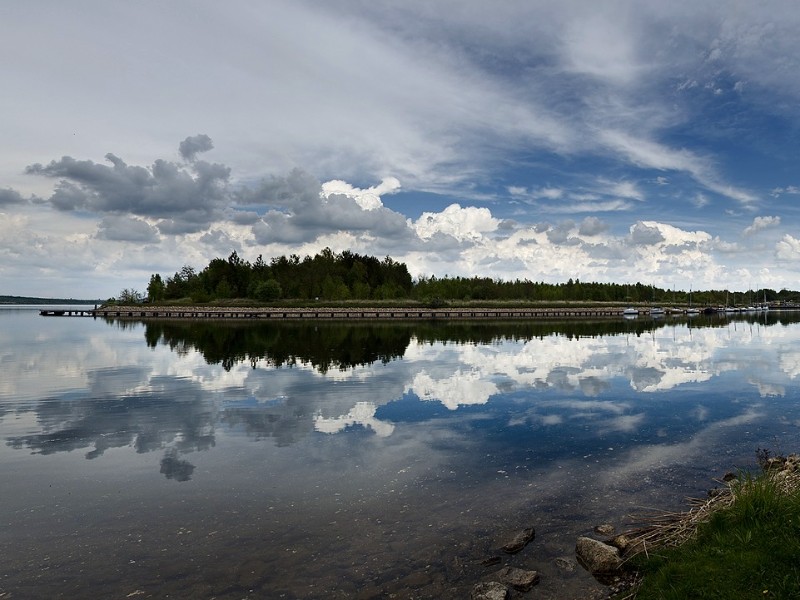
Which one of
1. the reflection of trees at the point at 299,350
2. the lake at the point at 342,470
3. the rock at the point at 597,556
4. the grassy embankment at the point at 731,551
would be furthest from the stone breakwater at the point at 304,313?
the grassy embankment at the point at 731,551

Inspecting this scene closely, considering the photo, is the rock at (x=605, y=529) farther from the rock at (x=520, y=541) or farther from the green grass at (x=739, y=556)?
the green grass at (x=739, y=556)

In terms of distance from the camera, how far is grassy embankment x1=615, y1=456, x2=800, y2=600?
8.52 meters

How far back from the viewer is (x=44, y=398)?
98.7 feet

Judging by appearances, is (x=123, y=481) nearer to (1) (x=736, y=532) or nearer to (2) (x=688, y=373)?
(1) (x=736, y=532)

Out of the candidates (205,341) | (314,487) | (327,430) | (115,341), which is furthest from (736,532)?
(115,341)

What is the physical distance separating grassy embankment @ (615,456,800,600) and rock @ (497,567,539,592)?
179cm

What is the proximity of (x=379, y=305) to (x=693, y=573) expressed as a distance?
582 feet

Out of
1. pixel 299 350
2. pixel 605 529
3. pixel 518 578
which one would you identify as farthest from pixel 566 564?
pixel 299 350

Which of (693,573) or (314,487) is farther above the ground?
(693,573)

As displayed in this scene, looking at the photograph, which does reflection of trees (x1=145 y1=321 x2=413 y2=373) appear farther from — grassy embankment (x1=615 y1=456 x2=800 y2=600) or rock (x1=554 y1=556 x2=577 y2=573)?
grassy embankment (x1=615 y1=456 x2=800 y2=600)

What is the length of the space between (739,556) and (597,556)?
9.65 feet

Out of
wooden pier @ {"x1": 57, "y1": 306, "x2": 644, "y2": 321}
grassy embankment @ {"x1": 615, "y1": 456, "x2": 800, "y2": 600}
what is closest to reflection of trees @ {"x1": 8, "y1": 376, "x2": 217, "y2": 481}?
grassy embankment @ {"x1": 615, "y1": 456, "x2": 800, "y2": 600}

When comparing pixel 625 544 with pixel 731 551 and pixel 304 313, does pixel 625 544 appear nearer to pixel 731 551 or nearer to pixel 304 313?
pixel 731 551

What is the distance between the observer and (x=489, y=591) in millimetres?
10102
